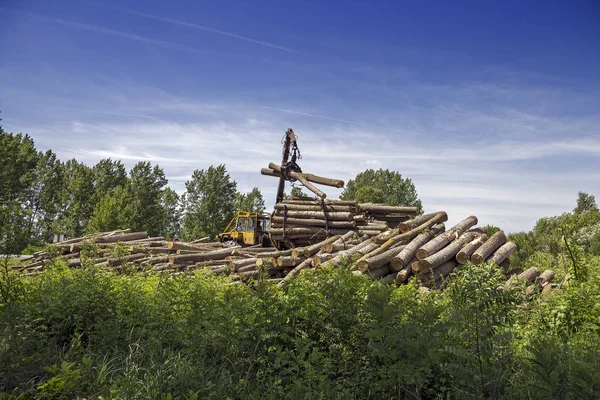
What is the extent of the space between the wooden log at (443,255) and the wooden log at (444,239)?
0.16m

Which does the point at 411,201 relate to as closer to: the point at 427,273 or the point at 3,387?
the point at 427,273

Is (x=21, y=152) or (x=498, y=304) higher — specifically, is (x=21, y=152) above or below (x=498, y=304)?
above

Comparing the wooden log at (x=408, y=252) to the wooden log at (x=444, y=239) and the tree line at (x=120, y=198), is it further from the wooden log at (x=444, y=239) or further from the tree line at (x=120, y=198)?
the tree line at (x=120, y=198)

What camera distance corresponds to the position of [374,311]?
15.0 ft

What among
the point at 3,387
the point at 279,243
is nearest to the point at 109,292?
the point at 3,387

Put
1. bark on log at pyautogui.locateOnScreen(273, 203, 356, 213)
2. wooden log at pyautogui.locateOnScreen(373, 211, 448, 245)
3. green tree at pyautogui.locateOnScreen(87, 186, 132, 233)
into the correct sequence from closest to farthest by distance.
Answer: wooden log at pyautogui.locateOnScreen(373, 211, 448, 245), bark on log at pyautogui.locateOnScreen(273, 203, 356, 213), green tree at pyautogui.locateOnScreen(87, 186, 132, 233)

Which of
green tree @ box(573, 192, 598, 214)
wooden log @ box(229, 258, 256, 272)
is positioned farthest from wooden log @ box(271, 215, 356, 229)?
green tree @ box(573, 192, 598, 214)

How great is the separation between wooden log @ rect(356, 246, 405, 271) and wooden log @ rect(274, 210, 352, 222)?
14.1 feet

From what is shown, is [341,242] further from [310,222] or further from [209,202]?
[209,202]

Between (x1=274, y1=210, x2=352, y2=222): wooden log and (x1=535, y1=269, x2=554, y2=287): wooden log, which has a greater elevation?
(x1=274, y1=210, x2=352, y2=222): wooden log

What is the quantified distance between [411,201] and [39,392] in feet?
138

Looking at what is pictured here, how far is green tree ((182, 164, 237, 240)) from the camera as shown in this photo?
114 ft

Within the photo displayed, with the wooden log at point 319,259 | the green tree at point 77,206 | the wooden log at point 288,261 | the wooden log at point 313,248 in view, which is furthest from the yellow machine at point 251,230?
the green tree at point 77,206

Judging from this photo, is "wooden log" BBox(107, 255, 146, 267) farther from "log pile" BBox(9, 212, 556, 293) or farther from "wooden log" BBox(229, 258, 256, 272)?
"wooden log" BBox(229, 258, 256, 272)
